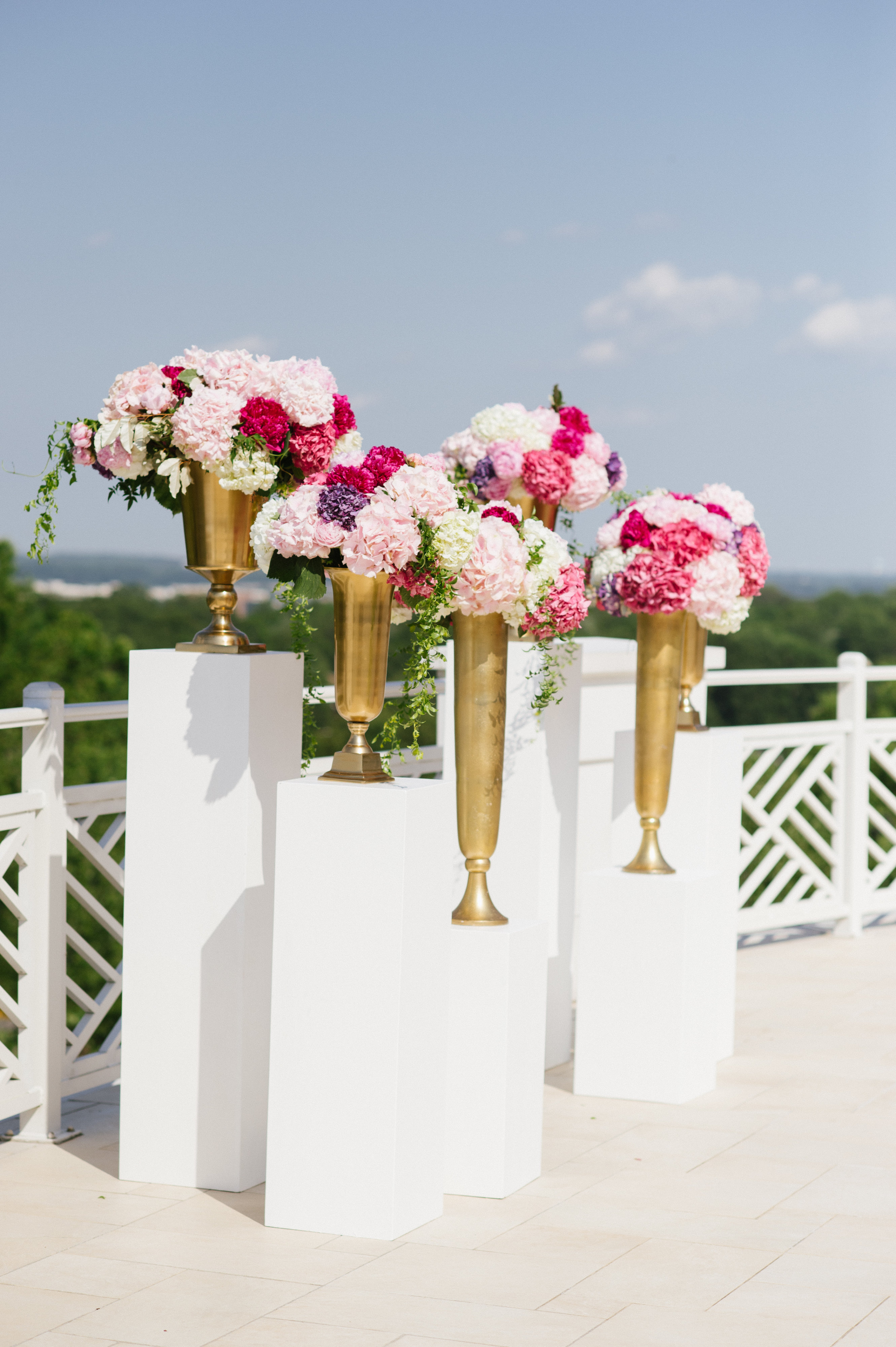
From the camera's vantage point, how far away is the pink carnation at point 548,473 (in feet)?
15.1

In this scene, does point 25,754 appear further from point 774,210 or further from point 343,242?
point 774,210

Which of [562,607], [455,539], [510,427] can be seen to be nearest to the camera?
[455,539]

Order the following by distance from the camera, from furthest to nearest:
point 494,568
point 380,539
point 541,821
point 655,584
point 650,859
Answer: point 541,821
point 650,859
point 655,584
point 494,568
point 380,539

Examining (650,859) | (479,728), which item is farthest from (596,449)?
(479,728)

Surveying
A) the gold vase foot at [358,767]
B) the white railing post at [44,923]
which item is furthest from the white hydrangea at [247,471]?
the white railing post at [44,923]

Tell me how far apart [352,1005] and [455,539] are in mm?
897

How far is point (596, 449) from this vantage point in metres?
4.70

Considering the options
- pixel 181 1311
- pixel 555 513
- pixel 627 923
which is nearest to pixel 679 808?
pixel 627 923

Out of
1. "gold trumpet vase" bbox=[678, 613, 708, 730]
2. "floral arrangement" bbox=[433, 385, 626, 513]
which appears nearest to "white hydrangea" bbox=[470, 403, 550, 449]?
"floral arrangement" bbox=[433, 385, 626, 513]

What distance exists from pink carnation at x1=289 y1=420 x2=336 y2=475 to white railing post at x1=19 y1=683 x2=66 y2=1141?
81 cm

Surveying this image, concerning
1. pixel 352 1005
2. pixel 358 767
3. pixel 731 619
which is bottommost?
pixel 352 1005

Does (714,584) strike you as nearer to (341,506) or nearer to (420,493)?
(420,493)

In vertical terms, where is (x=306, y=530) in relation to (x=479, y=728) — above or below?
above

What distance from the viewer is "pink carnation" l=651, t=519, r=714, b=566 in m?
4.25
